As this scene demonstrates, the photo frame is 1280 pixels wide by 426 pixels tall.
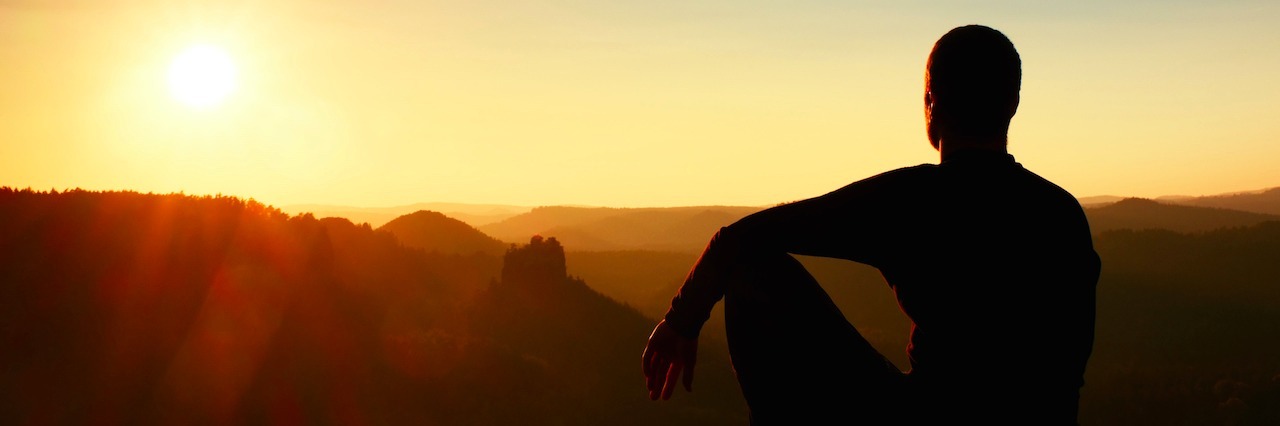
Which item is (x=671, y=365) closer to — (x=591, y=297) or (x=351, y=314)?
(x=351, y=314)

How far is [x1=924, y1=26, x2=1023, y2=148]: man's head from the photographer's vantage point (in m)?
3.45

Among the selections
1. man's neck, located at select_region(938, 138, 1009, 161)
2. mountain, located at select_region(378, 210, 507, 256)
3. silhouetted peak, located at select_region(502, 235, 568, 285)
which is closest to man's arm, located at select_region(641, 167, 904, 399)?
man's neck, located at select_region(938, 138, 1009, 161)

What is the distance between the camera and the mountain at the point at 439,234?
192 feet

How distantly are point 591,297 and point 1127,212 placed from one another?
13256cm

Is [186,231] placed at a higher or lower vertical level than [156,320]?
higher

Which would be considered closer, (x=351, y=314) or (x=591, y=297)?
(x=351, y=314)

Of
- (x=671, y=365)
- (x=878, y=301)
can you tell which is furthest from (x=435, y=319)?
(x=878, y=301)

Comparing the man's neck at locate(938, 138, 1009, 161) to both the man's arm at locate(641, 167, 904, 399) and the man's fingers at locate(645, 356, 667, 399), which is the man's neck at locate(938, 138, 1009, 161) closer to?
the man's arm at locate(641, 167, 904, 399)

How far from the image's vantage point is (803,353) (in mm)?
3615

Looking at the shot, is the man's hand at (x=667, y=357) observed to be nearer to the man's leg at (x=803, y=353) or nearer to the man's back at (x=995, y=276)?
the man's leg at (x=803, y=353)

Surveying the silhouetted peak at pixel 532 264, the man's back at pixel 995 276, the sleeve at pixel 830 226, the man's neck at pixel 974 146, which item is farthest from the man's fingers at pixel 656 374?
the silhouetted peak at pixel 532 264

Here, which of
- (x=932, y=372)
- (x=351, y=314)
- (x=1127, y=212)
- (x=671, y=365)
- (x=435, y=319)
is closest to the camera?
(x=932, y=372)

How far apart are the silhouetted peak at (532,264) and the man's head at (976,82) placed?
3708 cm

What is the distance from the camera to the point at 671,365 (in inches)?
161
